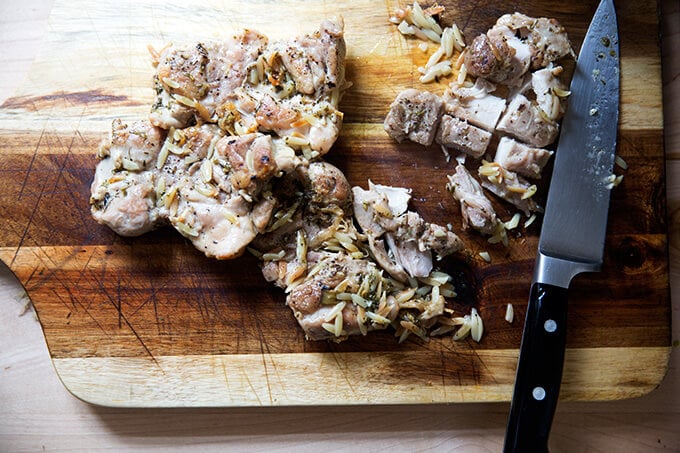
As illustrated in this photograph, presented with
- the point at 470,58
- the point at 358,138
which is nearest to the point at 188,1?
the point at 358,138

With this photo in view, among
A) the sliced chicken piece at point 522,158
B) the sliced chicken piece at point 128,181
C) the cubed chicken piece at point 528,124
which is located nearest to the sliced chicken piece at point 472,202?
the sliced chicken piece at point 522,158

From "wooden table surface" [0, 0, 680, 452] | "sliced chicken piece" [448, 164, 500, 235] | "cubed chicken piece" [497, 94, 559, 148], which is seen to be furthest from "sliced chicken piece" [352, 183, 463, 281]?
"wooden table surface" [0, 0, 680, 452]

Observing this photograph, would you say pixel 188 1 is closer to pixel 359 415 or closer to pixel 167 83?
pixel 167 83

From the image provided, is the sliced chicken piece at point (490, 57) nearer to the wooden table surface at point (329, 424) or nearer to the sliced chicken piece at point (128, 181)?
the wooden table surface at point (329, 424)

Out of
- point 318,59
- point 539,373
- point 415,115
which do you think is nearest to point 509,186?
point 415,115

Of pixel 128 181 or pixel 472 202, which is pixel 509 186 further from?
pixel 128 181
